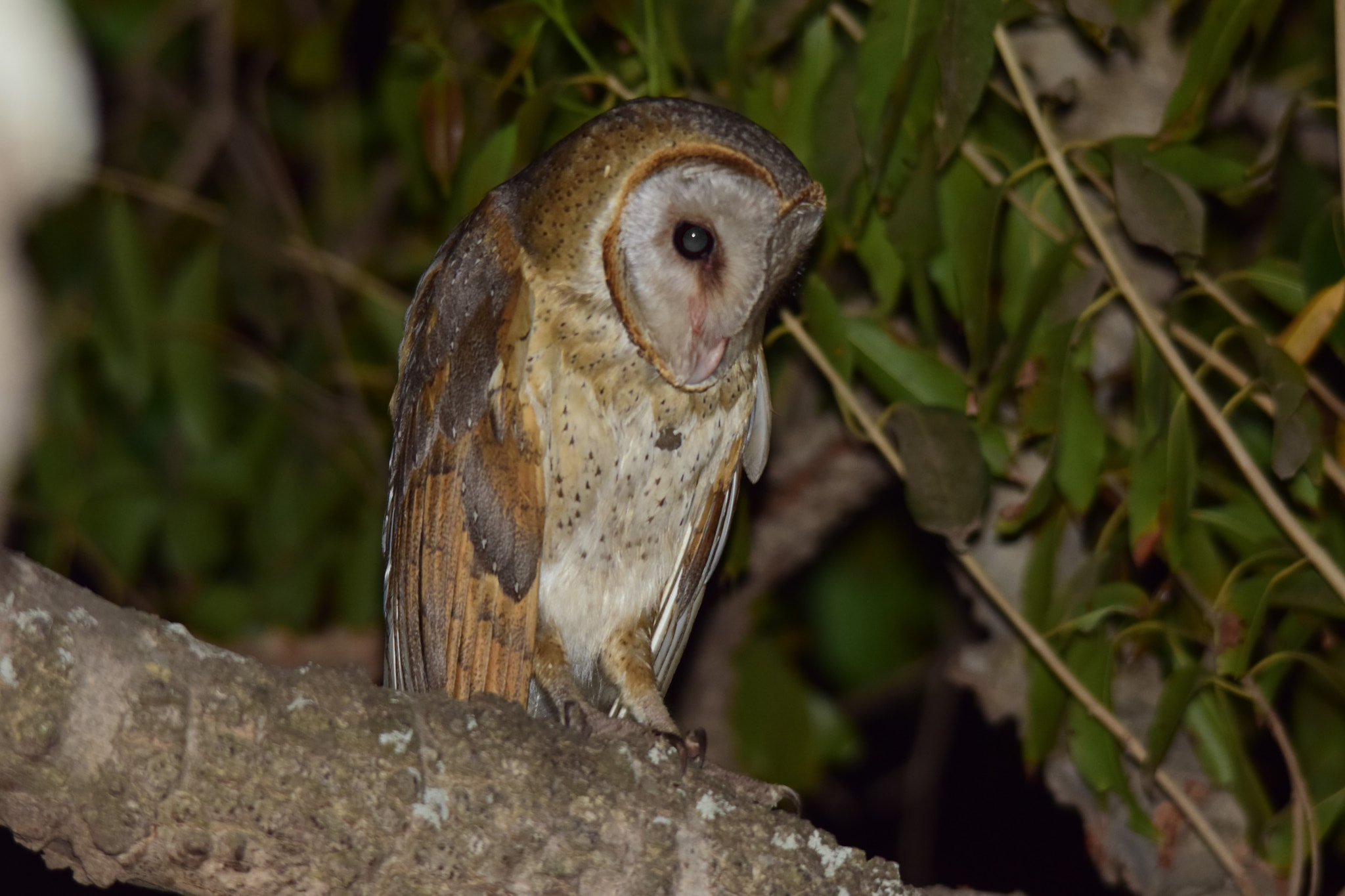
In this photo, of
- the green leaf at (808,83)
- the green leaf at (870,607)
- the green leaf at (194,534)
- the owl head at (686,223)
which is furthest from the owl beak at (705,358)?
the green leaf at (870,607)

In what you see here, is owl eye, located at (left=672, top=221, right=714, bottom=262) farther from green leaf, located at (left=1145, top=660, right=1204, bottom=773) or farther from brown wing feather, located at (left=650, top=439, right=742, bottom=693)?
green leaf, located at (left=1145, top=660, right=1204, bottom=773)

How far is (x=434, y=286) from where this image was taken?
6.81ft

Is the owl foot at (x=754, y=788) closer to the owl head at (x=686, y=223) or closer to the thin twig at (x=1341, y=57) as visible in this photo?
the owl head at (x=686, y=223)

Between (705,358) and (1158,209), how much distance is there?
62 cm

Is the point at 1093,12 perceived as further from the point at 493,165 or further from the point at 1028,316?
the point at 493,165

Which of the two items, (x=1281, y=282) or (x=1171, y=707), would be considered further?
(x=1281, y=282)

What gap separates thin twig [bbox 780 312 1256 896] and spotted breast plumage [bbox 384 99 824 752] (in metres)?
0.12

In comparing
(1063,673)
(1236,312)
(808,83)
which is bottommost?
(1063,673)

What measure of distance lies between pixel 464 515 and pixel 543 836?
0.63 m

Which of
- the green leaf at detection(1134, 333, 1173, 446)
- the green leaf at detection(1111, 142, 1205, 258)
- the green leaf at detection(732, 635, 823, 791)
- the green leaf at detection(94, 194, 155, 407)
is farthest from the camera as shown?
the green leaf at detection(732, 635, 823, 791)

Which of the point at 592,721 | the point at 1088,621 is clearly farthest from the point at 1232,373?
the point at 592,721

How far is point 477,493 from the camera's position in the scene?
1.89 metres

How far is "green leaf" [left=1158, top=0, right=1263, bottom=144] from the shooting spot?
1752mm

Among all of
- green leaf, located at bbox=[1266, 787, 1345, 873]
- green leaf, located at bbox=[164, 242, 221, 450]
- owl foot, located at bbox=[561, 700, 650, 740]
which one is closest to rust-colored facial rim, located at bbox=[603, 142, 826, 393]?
owl foot, located at bbox=[561, 700, 650, 740]
